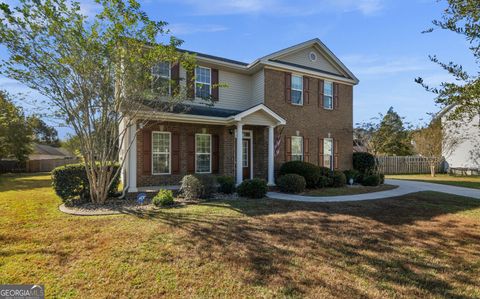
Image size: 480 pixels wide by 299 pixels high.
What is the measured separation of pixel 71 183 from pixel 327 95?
14.1m

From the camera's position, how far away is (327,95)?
1577cm

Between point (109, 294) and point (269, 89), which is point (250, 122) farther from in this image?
point (109, 294)

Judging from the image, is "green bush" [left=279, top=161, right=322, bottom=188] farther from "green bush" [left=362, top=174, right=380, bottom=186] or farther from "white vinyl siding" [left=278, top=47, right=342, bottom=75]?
"white vinyl siding" [left=278, top=47, right=342, bottom=75]

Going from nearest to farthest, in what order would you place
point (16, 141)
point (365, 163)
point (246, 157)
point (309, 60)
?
point (246, 157)
point (309, 60)
point (365, 163)
point (16, 141)

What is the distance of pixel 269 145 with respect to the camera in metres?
12.4

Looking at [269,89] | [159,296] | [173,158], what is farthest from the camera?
[269,89]

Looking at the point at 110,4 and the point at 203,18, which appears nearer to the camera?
the point at 110,4

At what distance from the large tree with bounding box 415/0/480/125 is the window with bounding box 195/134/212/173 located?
928 cm

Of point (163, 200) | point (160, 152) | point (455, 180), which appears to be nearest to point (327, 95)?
point (160, 152)

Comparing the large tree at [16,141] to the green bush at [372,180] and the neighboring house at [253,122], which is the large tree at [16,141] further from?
the green bush at [372,180]

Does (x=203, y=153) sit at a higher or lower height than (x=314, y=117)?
lower

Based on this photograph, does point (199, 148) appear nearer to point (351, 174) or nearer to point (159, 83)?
point (159, 83)

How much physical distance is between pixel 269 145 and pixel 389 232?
7075 millimetres

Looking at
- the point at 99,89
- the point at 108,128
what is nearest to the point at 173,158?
the point at 108,128
